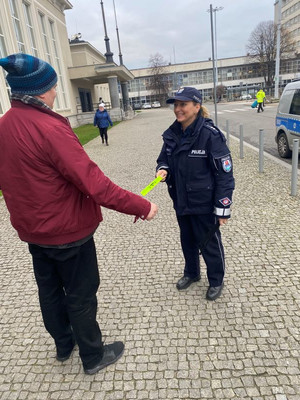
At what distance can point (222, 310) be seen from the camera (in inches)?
118

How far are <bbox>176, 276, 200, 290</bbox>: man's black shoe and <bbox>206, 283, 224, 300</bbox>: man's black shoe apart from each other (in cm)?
29

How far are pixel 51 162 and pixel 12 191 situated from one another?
1.15 ft

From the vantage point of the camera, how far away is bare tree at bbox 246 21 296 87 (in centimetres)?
6638

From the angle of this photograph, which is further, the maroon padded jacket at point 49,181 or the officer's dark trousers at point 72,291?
the officer's dark trousers at point 72,291

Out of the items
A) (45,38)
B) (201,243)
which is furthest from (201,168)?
(45,38)

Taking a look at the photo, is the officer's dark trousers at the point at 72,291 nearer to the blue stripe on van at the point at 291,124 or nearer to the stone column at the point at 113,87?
the blue stripe on van at the point at 291,124

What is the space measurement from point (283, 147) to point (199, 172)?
7210mm

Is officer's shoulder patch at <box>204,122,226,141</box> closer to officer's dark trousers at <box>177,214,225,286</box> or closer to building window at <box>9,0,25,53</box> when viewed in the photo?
officer's dark trousers at <box>177,214,225,286</box>

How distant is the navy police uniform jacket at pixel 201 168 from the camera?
8.85 ft

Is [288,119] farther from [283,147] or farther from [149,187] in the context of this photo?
[149,187]

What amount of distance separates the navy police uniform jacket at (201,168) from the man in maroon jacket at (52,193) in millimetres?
799

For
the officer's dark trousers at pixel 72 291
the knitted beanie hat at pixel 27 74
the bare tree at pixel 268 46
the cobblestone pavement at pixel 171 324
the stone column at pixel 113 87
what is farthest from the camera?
the bare tree at pixel 268 46

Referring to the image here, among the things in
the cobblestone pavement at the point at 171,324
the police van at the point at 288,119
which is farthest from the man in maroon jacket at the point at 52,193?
the police van at the point at 288,119

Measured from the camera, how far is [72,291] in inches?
86.0
